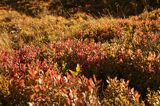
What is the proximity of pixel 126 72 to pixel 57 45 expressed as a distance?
7.51 feet

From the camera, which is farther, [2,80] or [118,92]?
[2,80]

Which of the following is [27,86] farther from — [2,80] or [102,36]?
[102,36]

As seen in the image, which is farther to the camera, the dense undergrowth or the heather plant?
the dense undergrowth

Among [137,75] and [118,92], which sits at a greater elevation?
[118,92]

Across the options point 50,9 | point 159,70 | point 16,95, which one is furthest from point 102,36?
point 50,9

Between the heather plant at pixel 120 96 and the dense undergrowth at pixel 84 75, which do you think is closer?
the heather plant at pixel 120 96

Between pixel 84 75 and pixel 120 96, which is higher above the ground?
pixel 120 96

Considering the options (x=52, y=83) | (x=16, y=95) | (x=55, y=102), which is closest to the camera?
(x=55, y=102)

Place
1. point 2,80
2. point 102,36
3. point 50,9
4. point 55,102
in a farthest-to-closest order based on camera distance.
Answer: point 50,9 < point 102,36 < point 2,80 < point 55,102

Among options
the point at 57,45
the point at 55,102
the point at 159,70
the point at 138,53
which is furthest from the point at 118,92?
the point at 57,45

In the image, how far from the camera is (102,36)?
9938 millimetres

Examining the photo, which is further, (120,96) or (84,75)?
(84,75)

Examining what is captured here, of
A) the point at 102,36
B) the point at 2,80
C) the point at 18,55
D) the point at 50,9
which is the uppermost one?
the point at 2,80

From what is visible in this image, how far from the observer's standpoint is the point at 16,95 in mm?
4809
